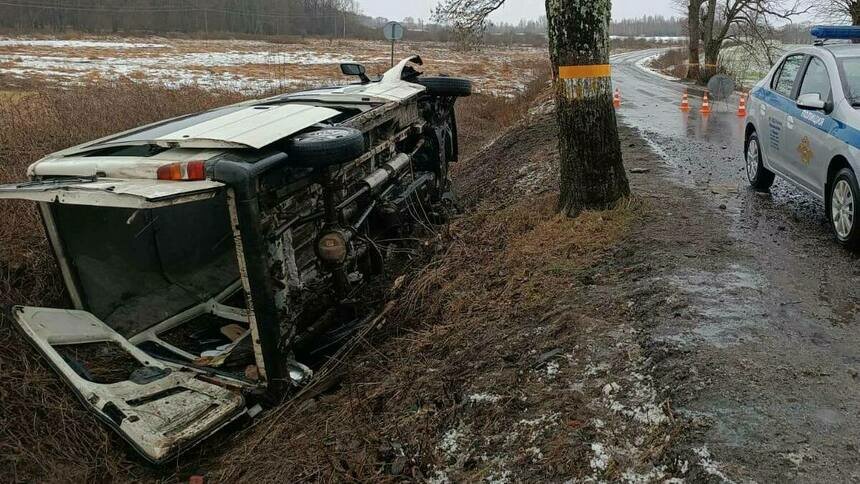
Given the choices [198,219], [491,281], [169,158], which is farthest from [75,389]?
[491,281]

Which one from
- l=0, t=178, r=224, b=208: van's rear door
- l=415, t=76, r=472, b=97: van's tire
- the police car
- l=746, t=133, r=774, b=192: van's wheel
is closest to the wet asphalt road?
the police car

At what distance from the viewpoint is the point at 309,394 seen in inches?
165

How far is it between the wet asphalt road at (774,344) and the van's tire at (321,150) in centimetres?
233

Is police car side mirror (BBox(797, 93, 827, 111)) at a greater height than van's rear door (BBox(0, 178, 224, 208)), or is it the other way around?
police car side mirror (BBox(797, 93, 827, 111))

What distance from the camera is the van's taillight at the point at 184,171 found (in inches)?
148

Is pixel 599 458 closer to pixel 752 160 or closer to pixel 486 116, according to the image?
pixel 752 160

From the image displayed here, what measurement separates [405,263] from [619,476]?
402cm

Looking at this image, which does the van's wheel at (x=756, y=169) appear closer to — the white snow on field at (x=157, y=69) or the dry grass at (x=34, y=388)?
the dry grass at (x=34, y=388)

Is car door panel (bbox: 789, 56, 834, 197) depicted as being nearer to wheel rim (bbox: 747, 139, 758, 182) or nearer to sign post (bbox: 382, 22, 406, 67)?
wheel rim (bbox: 747, 139, 758, 182)

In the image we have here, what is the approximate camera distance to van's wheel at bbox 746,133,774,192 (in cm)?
705

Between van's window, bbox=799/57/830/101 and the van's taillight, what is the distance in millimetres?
5137

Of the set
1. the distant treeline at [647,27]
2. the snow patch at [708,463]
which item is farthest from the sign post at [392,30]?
the distant treeline at [647,27]

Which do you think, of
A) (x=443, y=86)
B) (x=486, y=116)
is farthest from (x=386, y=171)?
(x=486, y=116)

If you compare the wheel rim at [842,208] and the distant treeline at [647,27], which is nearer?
the wheel rim at [842,208]
